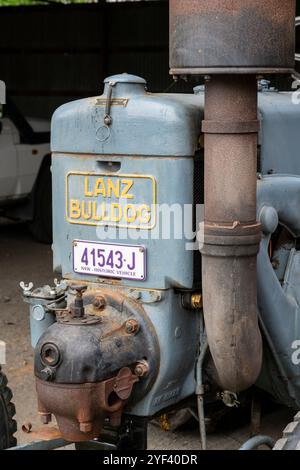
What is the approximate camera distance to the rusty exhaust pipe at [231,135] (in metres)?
2.85

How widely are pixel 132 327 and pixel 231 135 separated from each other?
81cm

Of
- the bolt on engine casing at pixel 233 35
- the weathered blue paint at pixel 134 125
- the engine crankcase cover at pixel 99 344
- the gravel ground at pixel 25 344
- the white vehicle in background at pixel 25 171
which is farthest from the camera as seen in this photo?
the white vehicle in background at pixel 25 171

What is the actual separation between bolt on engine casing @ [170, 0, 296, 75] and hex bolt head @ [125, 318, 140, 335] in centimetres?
95

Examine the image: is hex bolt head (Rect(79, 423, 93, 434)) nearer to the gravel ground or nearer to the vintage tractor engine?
the vintage tractor engine

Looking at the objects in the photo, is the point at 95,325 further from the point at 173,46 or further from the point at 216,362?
the point at 173,46

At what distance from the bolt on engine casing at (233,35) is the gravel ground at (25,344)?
2.06 metres

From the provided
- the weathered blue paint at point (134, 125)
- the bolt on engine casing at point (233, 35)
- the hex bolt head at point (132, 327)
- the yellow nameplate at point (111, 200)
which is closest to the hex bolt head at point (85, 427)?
the hex bolt head at point (132, 327)

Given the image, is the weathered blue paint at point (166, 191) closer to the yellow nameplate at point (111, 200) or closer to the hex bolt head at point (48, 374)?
the yellow nameplate at point (111, 200)

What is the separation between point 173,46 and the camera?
Answer: 298 centimetres

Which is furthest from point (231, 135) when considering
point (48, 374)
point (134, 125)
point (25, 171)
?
point (25, 171)

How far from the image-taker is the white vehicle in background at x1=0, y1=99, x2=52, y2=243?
952 centimetres

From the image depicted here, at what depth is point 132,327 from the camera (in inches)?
128

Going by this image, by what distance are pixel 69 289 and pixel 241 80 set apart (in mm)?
1068

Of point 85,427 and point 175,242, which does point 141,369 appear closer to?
point 85,427
